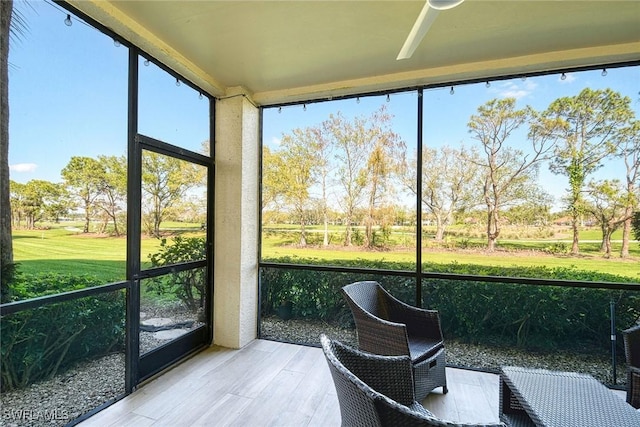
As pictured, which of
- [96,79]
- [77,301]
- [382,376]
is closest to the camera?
[382,376]

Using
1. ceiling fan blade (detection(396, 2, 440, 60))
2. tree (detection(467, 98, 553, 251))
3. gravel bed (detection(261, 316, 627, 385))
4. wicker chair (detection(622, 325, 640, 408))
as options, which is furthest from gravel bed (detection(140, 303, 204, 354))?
wicker chair (detection(622, 325, 640, 408))

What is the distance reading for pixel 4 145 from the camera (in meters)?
1.61

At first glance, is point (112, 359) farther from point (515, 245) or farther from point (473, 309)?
point (515, 245)

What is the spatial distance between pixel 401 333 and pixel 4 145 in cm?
267

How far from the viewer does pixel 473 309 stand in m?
2.83

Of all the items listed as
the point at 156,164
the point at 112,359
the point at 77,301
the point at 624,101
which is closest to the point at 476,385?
the point at 624,101


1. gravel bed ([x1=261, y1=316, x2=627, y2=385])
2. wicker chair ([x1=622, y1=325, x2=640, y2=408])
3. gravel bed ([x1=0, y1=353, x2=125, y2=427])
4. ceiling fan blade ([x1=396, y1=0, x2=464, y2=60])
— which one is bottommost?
gravel bed ([x1=261, y1=316, x2=627, y2=385])

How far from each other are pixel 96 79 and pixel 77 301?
161 cm

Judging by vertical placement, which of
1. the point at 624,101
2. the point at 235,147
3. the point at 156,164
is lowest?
the point at 156,164

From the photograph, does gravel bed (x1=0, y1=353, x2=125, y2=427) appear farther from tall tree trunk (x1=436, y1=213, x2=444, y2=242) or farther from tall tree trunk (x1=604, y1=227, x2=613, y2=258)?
tall tree trunk (x1=604, y1=227, x2=613, y2=258)

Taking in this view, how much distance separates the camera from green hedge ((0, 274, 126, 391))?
1625 millimetres

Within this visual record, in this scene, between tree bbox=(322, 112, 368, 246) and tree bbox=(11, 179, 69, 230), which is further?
tree bbox=(322, 112, 368, 246)

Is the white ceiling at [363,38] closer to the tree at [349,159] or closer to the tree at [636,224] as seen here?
the tree at [349,159]

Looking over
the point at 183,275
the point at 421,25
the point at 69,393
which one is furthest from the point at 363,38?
the point at 69,393
